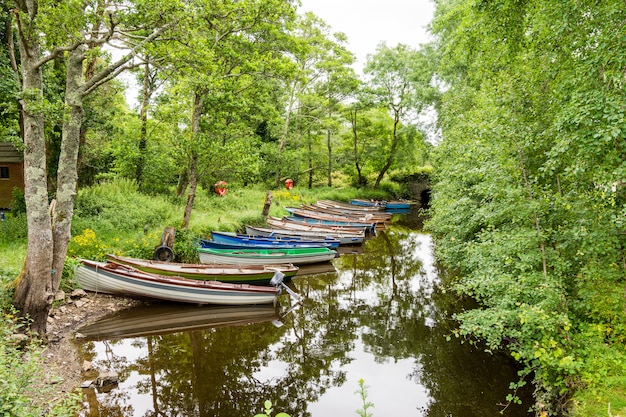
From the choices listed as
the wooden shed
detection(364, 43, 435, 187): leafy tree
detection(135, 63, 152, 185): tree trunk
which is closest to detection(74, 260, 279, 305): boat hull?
detection(135, 63, 152, 185): tree trunk

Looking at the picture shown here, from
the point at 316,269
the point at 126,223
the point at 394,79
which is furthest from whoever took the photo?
the point at 394,79

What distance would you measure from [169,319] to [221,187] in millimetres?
12981

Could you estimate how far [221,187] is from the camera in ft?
74.2

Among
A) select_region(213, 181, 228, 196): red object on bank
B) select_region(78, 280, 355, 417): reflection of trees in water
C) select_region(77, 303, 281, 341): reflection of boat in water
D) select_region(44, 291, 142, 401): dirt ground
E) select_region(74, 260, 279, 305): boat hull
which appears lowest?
select_region(78, 280, 355, 417): reflection of trees in water

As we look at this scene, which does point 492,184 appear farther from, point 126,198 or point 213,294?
point 126,198

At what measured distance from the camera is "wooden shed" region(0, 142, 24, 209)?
17078 millimetres

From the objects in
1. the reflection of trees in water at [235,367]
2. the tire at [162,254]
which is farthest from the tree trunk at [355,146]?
the reflection of trees in water at [235,367]

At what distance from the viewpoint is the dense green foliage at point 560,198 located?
4836mm

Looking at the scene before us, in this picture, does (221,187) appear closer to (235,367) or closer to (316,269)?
(316,269)

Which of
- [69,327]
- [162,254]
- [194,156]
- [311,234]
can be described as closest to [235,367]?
[69,327]

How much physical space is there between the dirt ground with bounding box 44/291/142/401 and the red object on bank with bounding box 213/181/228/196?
11459 mm

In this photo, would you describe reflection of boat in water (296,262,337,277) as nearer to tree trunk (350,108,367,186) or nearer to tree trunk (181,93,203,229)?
tree trunk (181,93,203,229)

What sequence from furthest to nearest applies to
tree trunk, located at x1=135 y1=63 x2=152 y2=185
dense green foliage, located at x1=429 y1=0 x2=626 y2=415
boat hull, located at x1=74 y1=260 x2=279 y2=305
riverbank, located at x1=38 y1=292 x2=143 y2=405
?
tree trunk, located at x1=135 y1=63 x2=152 y2=185
boat hull, located at x1=74 y1=260 x2=279 y2=305
riverbank, located at x1=38 y1=292 x2=143 y2=405
dense green foliage, located at x1=429 y1=0 x2=626 y2=415

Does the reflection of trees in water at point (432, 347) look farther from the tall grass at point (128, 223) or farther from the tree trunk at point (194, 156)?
the tree trunk at point (194, 156)
